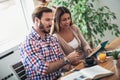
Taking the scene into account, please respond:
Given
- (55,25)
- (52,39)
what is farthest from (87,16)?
(52,39)

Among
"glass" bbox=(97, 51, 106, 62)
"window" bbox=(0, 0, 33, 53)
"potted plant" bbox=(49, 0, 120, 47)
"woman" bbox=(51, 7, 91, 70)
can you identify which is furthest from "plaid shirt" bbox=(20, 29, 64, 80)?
"potted plant" bbox=(49, 0, 120, 47)

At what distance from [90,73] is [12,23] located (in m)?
1.61

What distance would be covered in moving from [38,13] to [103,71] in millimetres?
885

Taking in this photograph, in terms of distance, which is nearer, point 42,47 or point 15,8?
point 42,47

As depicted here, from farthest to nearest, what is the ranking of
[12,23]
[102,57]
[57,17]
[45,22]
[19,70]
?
[12,23] → [57,17] → [45,22] → [19,70] → [102,57]

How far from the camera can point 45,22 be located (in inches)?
88.4

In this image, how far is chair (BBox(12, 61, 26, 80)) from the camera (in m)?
2.10

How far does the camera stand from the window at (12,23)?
2.91m

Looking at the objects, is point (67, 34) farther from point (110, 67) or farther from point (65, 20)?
point (110, 67)

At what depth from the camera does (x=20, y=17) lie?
3117 millimetres

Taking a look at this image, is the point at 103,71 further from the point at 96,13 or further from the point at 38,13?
the point at 96,13

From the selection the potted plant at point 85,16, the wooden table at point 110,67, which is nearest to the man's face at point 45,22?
the wooden table at point 110,67

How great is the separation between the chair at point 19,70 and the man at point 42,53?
0.04m

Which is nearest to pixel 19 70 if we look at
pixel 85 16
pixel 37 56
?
pixel 37 56
